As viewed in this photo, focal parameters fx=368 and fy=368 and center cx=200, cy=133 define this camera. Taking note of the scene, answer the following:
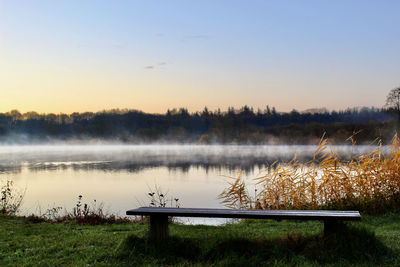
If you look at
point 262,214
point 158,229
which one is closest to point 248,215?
point 262,214

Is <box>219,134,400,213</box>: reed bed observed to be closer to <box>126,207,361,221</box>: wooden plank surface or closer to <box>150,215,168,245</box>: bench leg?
<box>126,207,361,221</box>: wooden plank surface

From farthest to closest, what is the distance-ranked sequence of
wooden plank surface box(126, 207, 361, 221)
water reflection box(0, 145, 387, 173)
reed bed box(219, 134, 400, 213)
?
water reflection box(0, 145, 387, 173) < reed bed box(219, 134, 400, 213) < wooden plank surface box(126, 207, 361, 221)

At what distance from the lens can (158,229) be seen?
443 cm

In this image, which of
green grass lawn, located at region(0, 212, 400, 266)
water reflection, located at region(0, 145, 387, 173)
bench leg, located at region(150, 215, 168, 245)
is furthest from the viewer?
water reflection, located at region(0, 145, 387, 173)

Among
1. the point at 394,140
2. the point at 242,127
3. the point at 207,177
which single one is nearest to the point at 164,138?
the point at 242,127

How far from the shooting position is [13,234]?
553 centimetres

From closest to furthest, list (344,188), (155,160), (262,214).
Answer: (262,214) → (344,188) → (155,160)

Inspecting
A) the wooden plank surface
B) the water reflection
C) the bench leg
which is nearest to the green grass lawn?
the bench leg

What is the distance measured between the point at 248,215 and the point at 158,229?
112 centimetres

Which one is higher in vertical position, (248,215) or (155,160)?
(248,215)

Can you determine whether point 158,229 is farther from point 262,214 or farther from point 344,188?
point 344,188

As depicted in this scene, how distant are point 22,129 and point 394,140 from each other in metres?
80.8

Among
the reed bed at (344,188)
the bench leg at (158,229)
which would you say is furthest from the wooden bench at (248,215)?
the reed bed at (344,188)

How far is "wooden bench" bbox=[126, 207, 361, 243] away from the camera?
158 inches
